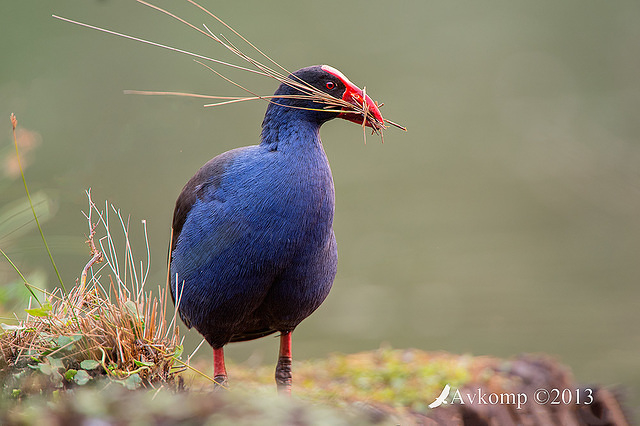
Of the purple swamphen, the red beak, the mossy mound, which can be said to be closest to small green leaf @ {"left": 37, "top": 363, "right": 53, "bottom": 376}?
the mossy mound

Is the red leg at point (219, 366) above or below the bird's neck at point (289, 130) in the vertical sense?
below

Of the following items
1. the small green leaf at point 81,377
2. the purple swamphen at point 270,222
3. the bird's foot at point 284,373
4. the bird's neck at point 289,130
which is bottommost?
the bird's foot at point 284,373

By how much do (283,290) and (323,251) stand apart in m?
0.26

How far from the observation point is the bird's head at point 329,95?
323 cm

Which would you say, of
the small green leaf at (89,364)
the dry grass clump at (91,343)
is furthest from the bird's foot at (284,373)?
the small green leaf at (89,364)

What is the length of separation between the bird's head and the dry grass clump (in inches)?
42.5

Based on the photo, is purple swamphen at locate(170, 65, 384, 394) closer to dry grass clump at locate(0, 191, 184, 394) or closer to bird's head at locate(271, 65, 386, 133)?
bird's head at locate(271, 65, 386, 133)

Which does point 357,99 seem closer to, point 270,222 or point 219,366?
point 270,222

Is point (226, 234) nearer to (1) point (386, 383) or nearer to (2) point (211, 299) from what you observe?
(2) point (211, 299)

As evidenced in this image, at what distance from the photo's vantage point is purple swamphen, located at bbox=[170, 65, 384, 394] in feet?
10.0

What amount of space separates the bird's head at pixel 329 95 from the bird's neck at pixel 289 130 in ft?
0.09

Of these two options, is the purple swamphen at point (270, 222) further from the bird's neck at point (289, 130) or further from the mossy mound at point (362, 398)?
the mossy mound at point (362, 398)

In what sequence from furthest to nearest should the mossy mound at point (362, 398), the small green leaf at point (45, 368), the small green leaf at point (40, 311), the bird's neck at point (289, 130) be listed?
the bird's neck at point (289, 130) < the small green leaf at point (40, 311) < the small green leaf at point (45, 368) < the mossy mound at point (362, 398)

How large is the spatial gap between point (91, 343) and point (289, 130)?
1.28 metres
